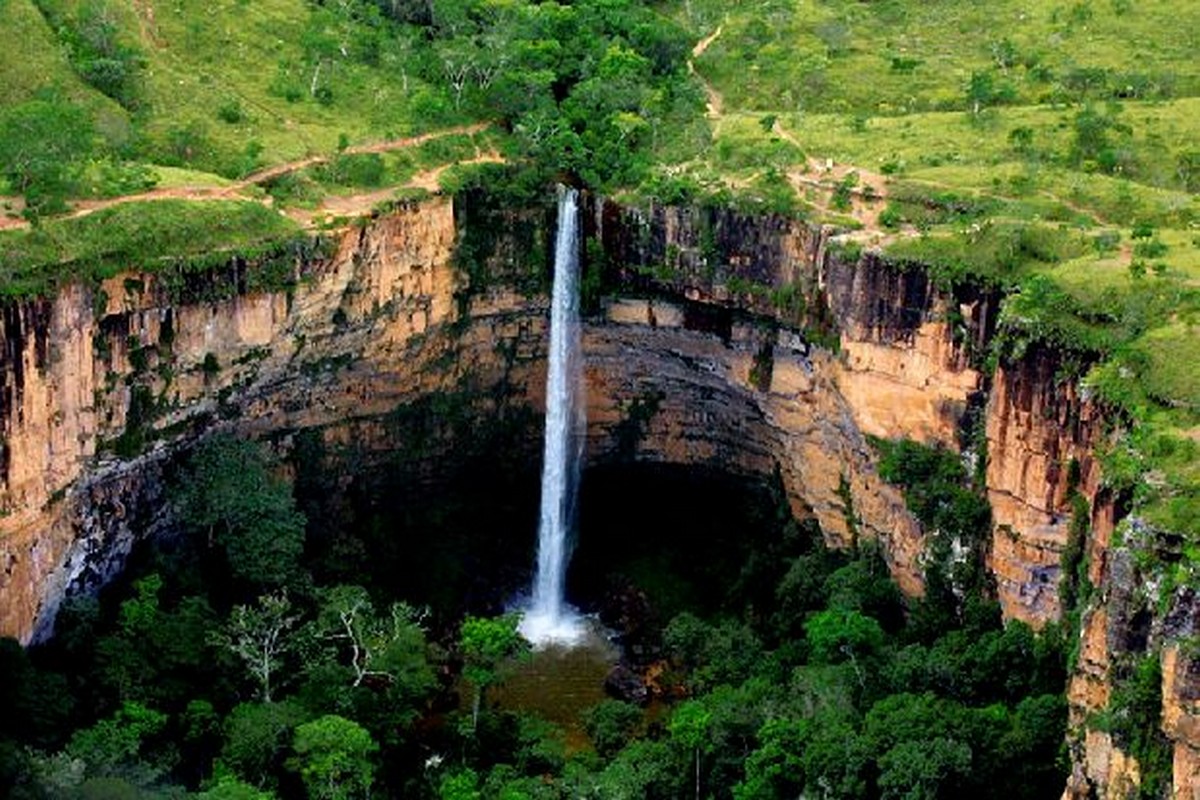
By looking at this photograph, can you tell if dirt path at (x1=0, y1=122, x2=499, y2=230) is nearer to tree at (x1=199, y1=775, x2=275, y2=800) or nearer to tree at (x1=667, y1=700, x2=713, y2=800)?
tree at (x1=199, y1=775, x2=275, y2=800)

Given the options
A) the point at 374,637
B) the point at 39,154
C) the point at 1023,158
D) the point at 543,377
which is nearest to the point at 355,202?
the point at 543,377

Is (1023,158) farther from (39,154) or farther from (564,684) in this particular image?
(39,154)

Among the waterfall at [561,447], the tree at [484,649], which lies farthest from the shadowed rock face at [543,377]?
the tree at [484,649]

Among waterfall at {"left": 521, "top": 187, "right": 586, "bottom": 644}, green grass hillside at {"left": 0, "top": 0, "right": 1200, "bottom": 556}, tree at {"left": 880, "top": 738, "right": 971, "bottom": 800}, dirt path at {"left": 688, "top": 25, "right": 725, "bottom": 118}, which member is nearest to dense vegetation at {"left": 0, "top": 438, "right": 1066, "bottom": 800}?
tree at {"left": 880, "top": 738, "right": 971, "bottom": 800}

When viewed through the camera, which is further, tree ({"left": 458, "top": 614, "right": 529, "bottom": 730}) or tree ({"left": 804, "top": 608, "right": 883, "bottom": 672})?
tree ({"left": 458, "top": 614, "right": 529, "bottom": 730})

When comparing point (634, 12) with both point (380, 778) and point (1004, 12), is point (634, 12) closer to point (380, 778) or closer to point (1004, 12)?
point (1004, 12)

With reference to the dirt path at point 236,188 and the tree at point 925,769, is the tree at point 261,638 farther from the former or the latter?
the tree at point 925,769

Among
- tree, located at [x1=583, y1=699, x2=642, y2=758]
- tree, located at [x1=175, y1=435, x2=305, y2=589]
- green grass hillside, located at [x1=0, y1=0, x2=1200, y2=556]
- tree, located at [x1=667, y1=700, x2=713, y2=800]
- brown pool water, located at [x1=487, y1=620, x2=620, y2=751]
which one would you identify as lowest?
brown pool water, located at [x1=487, y1=620, x2=620, y2=751]
